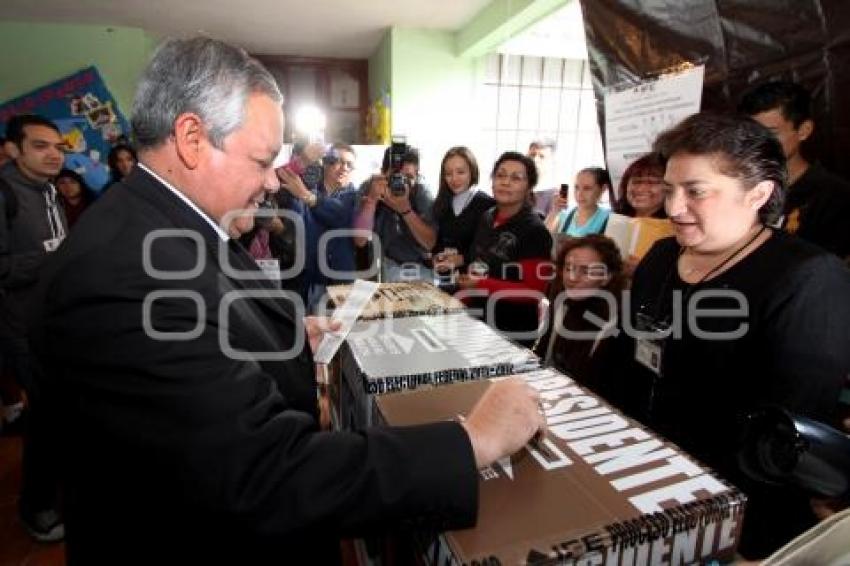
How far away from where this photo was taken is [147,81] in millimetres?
637

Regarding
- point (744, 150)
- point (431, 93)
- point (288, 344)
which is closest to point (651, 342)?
point (744, 150)

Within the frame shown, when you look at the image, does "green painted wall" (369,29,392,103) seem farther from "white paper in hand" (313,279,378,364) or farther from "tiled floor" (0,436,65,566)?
"tiled floor" (0,436,65,566)

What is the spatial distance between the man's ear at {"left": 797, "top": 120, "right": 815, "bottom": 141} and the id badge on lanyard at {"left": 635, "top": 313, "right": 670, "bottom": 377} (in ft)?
2.59

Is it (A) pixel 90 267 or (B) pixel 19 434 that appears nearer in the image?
(A) pixel 90 267

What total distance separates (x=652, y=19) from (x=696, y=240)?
137cm

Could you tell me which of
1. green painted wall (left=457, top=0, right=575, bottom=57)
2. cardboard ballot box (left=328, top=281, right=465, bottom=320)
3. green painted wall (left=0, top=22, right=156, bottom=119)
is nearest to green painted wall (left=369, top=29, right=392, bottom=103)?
green painted wall (left=457, top=0, right=575, bottom=57)

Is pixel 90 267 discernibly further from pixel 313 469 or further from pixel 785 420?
pixel 785 420

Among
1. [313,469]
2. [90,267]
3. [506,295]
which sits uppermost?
[90,267]

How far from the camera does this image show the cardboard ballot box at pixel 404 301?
1.36 metres

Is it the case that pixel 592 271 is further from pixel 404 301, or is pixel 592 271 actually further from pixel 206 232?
pixel 206 232

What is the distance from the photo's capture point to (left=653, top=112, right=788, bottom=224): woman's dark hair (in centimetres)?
97

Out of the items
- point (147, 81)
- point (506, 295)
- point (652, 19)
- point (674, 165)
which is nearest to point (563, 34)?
point (652, 19)

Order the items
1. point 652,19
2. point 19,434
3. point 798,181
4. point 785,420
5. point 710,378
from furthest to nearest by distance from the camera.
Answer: point 19,434 < point 652,19 < point 798,181 < point 710,378 < point 785,420

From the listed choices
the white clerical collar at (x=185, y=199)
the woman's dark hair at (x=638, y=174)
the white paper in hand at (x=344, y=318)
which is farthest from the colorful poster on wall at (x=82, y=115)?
the white clerical collar at (x=185, y=199)
